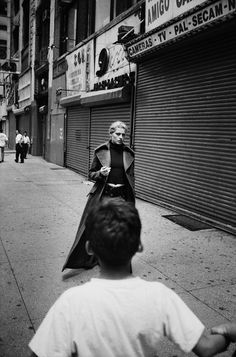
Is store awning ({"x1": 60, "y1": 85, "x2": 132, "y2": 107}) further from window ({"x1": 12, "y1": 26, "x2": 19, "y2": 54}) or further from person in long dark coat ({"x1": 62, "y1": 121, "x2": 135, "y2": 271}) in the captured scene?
window ({"x1": 12, "y1": 26, "x2": 19, "y2": 54})

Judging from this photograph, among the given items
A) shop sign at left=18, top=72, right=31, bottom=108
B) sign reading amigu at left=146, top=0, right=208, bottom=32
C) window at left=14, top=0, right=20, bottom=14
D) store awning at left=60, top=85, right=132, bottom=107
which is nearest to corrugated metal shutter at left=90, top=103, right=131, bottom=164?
store awning at left=60, top=85, right=132, bottom=107

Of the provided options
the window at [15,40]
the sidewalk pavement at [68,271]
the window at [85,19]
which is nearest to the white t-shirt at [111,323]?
the sidewalk pavement at [68,271]

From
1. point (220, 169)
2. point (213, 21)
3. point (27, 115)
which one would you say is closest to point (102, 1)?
point (213, 21)

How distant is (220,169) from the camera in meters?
7.57

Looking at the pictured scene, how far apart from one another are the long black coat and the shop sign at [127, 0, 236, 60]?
133 inches

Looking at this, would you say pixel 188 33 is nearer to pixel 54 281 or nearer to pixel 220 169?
pixel 220 169

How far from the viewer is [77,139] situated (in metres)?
17.3

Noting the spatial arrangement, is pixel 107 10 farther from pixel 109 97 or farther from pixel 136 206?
pixel 136 206

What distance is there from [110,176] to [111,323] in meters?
3.59

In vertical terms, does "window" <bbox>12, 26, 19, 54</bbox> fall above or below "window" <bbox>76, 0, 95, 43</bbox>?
above

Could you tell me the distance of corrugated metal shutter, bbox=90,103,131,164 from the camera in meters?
12.1

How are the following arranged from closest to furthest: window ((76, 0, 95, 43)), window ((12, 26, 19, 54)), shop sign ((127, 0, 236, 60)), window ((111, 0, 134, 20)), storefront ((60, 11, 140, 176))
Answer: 1. shop sign ((127, 0, 236, 60))
2. storefront ((60, 11, 140, 176))
3. window ((111, 0, 134, 20))
4. window ((76, 0, 95, 43))
5. window ((12, 26, 19, 54))

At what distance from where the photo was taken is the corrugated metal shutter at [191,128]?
24.3 feet

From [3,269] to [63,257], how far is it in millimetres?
891
